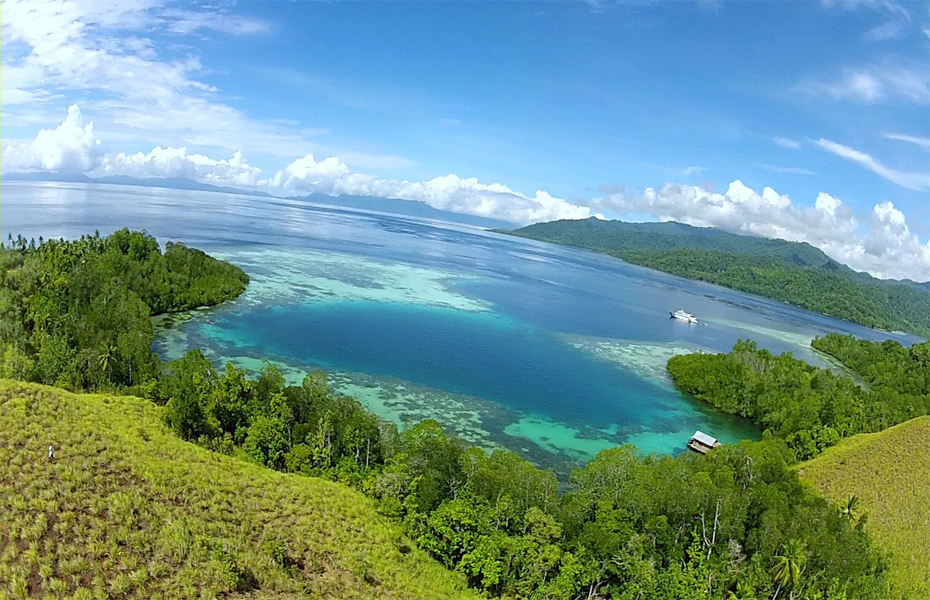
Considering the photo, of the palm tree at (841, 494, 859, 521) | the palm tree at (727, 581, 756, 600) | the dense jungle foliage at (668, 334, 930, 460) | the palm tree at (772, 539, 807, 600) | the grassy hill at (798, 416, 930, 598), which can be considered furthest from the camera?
the dense jungle foliage at (668, 334, 930, 460)

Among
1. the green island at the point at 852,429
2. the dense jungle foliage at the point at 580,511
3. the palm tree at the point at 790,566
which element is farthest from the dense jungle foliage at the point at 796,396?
the palm tree at the point at 790,566

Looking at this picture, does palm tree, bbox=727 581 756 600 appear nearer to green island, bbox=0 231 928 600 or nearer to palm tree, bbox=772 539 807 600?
green island, bbox=0 231 928 600

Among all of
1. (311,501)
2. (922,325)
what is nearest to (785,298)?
(922,325)

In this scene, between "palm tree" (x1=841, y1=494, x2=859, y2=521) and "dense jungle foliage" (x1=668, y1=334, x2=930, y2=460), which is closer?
"palm tree" (x1=841, y1=494, x2=859, y2=521)

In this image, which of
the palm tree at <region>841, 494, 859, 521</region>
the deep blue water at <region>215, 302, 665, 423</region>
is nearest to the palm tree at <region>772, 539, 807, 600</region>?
the palm tree at <region>841, 494, 859, 521</region>

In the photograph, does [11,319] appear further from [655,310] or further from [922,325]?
[922,325]

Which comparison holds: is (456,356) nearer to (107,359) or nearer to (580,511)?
(107,359)

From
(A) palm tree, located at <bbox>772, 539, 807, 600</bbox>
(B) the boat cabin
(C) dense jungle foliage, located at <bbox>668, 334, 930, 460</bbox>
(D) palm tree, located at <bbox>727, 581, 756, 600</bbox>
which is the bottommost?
(D) palm tree, located at <bbox>727, 581, 756, 600</bbox>
